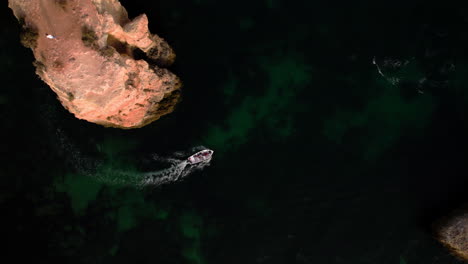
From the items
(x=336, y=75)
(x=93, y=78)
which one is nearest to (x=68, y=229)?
(x=93, y=78)

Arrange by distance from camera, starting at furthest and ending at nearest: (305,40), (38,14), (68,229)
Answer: (68,229) < (305,40) < (38,14)

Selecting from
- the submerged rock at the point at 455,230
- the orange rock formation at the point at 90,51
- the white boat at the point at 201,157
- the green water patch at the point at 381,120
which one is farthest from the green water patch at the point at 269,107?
the submerged rock at the point at 455,230

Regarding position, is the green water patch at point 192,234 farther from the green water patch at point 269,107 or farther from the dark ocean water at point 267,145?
the green water patch at point 269,107

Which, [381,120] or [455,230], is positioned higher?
[381,120]

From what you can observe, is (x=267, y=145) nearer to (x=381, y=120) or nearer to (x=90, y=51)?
(x=381, y=120)

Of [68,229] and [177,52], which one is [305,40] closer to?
[177,52]

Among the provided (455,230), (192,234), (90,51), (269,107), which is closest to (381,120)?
(269,107)
